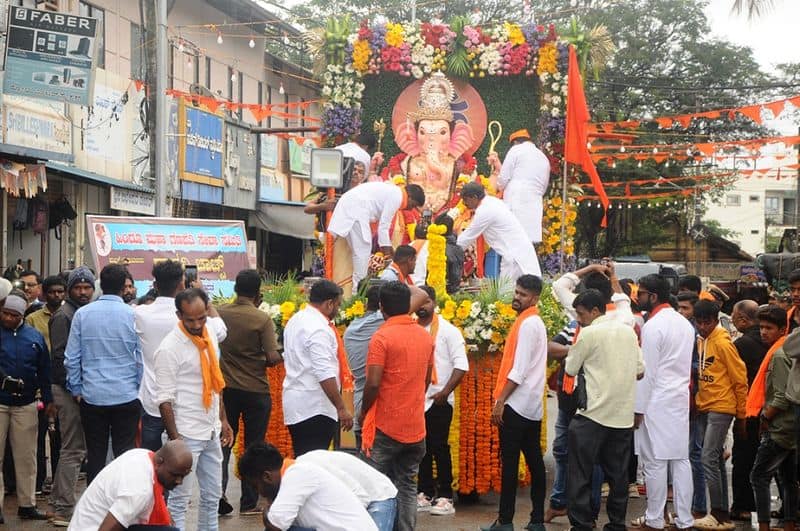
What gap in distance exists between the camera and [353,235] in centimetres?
1359

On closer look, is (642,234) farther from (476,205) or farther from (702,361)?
(702,361)

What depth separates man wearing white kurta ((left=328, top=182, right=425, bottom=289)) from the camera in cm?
1333

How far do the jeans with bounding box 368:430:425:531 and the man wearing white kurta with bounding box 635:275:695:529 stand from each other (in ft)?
6.99

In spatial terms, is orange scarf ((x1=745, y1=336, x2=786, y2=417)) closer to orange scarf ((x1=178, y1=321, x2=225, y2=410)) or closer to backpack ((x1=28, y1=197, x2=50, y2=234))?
orange scarf ((x1=178, y1=321, x2=225, y2=410))

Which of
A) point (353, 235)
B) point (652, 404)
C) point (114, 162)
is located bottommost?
point (652, 404)

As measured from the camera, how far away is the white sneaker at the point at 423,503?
971cm

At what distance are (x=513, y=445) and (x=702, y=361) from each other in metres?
1.84

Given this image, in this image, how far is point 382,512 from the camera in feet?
19.9

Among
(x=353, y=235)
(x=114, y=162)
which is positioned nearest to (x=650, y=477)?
(x=353, y=235)

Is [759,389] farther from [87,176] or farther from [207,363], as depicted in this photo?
[87,176]

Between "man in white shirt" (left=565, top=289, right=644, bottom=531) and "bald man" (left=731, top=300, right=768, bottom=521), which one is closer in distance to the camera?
"man in white shirt" (left=565, top=289, right=644, bottom=531)

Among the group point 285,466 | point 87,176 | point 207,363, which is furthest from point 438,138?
point 285,466

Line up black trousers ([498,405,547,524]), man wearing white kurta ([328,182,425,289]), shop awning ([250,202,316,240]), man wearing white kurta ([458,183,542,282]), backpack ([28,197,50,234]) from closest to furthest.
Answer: black trousers ([498,405,547,524])
man wearing white kurta ([458,183,542,282])
man wearing white kurta ([328,182,425,289])
backpack ([28,197,50,234])
shop awning ([250,202,316,240])

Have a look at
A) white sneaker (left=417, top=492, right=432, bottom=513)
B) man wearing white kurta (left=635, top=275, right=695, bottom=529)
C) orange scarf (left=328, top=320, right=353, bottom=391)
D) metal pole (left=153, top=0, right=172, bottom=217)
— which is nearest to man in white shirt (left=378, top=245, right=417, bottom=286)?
orange scarf (left=328, top=320, right=353, bottom=391)
